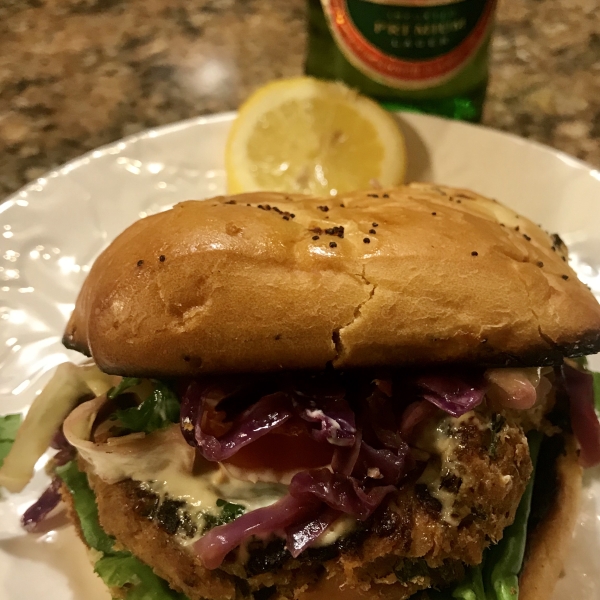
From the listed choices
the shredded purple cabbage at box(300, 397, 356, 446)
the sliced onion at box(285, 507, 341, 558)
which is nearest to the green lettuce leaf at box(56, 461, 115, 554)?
the sliced onion at box(285, 507, 341, 558)

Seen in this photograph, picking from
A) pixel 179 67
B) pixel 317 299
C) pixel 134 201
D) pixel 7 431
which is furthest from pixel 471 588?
pixel 179 67

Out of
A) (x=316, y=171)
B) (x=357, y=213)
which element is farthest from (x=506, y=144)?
(x=357, y=213)

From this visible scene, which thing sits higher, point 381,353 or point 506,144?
point 381,353

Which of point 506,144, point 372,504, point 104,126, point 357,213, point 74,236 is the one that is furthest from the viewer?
point 104,126

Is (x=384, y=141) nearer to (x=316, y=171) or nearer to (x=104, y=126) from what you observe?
(x=316, y=171)

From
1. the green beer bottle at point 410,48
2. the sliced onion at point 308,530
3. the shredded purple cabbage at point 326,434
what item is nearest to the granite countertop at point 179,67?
the green beer bottle at point 410,48

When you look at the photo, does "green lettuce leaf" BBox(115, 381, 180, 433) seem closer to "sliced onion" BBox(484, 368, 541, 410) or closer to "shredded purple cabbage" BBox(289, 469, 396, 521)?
"shredded purple cabbage" BBox(289, 469, 396, 521)

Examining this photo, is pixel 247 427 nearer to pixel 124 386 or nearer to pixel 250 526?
pixel 250 526
